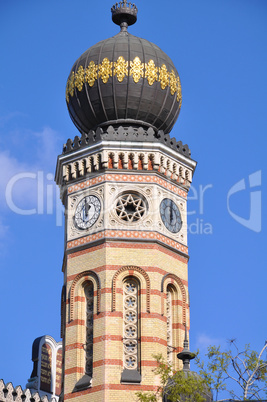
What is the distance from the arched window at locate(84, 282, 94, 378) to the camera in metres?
35.1

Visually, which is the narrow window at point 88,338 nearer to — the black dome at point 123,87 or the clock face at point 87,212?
the clock face at point 87,212

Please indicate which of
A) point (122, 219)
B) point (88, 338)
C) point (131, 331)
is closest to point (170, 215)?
point (122, 219)

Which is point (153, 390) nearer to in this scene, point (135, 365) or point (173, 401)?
point (135, 365)

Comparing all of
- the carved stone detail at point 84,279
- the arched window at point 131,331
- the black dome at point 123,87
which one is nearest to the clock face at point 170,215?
the arched window at point 131,331

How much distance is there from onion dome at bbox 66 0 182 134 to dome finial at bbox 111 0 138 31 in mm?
1349

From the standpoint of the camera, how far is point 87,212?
37125mm

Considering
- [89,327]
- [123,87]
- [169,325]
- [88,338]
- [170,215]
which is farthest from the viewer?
[123,87]

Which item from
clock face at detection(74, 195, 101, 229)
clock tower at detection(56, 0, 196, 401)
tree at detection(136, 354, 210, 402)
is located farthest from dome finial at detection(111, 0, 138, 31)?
tree at detection(136, 354, 210, 402)

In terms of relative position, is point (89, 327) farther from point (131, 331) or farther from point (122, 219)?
point (122, 219)

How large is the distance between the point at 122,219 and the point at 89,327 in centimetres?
368

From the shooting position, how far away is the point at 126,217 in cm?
3669

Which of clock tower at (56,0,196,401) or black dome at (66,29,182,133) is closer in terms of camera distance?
clock tower at (56,0,196,401)

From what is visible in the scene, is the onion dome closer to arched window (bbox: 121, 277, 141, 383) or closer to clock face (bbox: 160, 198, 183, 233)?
clock face (bbox: 160, 198, 183, 233)

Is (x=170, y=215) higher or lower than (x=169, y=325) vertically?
higher
